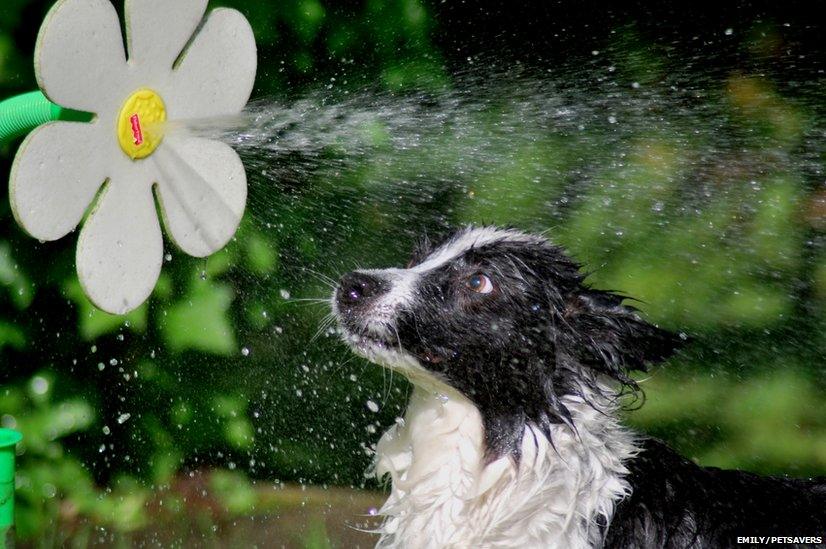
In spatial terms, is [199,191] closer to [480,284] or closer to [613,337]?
[480,284]

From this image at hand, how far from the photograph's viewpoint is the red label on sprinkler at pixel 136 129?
2514mm

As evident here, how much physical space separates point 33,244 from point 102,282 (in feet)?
3.54

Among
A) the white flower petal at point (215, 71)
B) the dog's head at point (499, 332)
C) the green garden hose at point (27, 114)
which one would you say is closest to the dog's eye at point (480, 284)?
the dog's head at point (499, 332)

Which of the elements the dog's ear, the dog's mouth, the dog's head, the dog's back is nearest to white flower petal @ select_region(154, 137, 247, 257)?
the dog's head

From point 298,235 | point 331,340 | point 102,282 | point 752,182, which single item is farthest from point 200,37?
point 752,182

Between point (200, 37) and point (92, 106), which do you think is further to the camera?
point (200, 37)

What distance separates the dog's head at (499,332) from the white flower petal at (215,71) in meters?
0.59

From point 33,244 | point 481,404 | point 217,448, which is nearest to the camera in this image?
point 481,404

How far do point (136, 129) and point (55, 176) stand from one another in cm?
25

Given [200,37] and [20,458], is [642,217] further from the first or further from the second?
[20,458]

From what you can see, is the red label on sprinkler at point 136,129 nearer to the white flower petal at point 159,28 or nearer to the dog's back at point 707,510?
the white flower petal at point 159,28

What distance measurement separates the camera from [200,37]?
2797 mm

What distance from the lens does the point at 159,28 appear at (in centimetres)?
258

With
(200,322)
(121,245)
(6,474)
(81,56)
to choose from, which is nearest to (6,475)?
(6,474)
